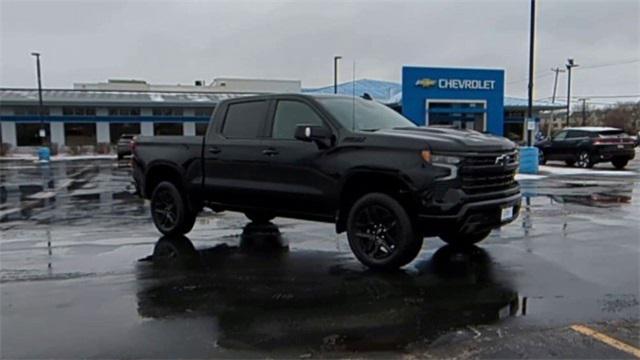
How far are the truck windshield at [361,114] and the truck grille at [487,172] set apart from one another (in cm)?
129

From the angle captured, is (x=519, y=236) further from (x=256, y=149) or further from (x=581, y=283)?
(x=256, y=149)

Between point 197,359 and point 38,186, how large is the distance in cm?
1715

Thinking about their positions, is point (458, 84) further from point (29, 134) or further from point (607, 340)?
Result: point (29, 134)

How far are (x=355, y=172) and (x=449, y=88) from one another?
991 inches

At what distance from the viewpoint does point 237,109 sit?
8422 millimetres

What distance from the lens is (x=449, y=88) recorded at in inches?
1213

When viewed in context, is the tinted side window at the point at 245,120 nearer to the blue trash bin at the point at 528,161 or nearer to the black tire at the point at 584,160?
the blue trash bin at the point at 528,161

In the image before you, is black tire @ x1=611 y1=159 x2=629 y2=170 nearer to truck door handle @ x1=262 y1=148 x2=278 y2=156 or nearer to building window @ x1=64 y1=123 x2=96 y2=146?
truck door handle @ x1=262 y1=148 x2=278 y2=156

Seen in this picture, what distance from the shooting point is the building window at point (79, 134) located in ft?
179

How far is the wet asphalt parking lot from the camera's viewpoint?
14.7 ft

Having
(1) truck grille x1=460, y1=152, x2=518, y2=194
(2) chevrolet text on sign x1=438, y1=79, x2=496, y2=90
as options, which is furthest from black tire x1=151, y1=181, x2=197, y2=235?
(2) chevrolet text on sign x1=438, y1=79, x2=496, y2=90

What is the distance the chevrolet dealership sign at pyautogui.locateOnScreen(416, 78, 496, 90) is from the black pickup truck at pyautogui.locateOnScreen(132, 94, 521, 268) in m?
22.9

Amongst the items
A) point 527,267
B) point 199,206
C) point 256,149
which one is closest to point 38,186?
point 199,206

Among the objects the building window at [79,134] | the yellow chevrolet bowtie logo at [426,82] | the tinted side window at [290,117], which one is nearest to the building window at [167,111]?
the building window at [79,134]
